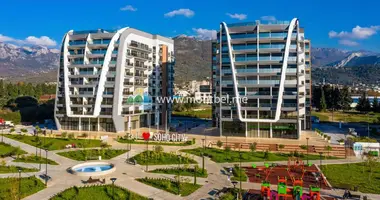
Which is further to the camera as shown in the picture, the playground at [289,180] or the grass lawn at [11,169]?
the grass lawn at [11,169]

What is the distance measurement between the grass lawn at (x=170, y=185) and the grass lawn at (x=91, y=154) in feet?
43.0

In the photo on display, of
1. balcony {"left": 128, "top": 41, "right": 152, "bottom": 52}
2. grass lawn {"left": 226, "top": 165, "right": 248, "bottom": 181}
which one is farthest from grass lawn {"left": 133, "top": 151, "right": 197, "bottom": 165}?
balcony {"left": 128, "top": 41, "right": 152, "bottom": 52}

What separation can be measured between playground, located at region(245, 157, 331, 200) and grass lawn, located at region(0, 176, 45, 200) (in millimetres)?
19803

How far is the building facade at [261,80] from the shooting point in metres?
57.8

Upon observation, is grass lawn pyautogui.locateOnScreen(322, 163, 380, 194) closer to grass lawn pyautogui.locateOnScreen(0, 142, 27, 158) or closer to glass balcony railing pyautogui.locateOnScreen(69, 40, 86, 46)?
grass lawn pyautogui.locateOnScreen(0, 142, 27, 158)

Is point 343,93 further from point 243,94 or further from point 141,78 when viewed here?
point 141,78

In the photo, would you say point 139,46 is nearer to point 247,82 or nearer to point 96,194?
point 247,82

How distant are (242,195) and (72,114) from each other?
53.9m

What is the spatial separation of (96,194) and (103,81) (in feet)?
144

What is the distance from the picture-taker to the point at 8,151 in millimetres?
45469

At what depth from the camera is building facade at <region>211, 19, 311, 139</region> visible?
57.8m

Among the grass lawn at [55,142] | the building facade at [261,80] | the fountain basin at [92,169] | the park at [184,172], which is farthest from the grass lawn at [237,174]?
the grass lawn at [55,142]

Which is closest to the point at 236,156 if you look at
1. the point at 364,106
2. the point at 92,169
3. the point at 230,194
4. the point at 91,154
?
the point at 230,194

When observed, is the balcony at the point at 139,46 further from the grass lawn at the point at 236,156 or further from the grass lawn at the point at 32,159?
the grass lawn at the point at 32,159
